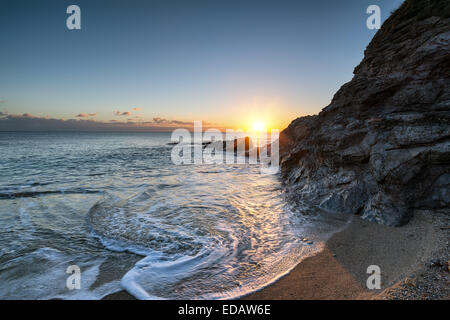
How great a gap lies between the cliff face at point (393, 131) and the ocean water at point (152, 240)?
1.46m

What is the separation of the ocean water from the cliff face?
1459mm

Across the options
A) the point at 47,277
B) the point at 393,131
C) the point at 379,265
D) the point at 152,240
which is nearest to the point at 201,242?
the point at 152,240

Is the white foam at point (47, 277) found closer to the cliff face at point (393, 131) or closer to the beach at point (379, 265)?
the beach at point (379, 265)

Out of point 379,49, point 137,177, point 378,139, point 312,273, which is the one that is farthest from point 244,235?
point 137,177

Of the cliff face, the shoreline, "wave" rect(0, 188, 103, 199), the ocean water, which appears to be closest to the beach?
the shoreline

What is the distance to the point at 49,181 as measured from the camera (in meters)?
13.8

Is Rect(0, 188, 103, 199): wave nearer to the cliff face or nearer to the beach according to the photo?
the cliff face

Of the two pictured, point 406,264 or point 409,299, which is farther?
point 406,264

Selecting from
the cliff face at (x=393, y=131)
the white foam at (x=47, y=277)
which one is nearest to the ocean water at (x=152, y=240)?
the white foam at (x=47, y=277)

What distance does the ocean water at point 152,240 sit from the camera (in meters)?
4.32

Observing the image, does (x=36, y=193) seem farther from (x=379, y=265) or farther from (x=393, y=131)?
(x=393, y=131)

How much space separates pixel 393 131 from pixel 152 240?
800cm
